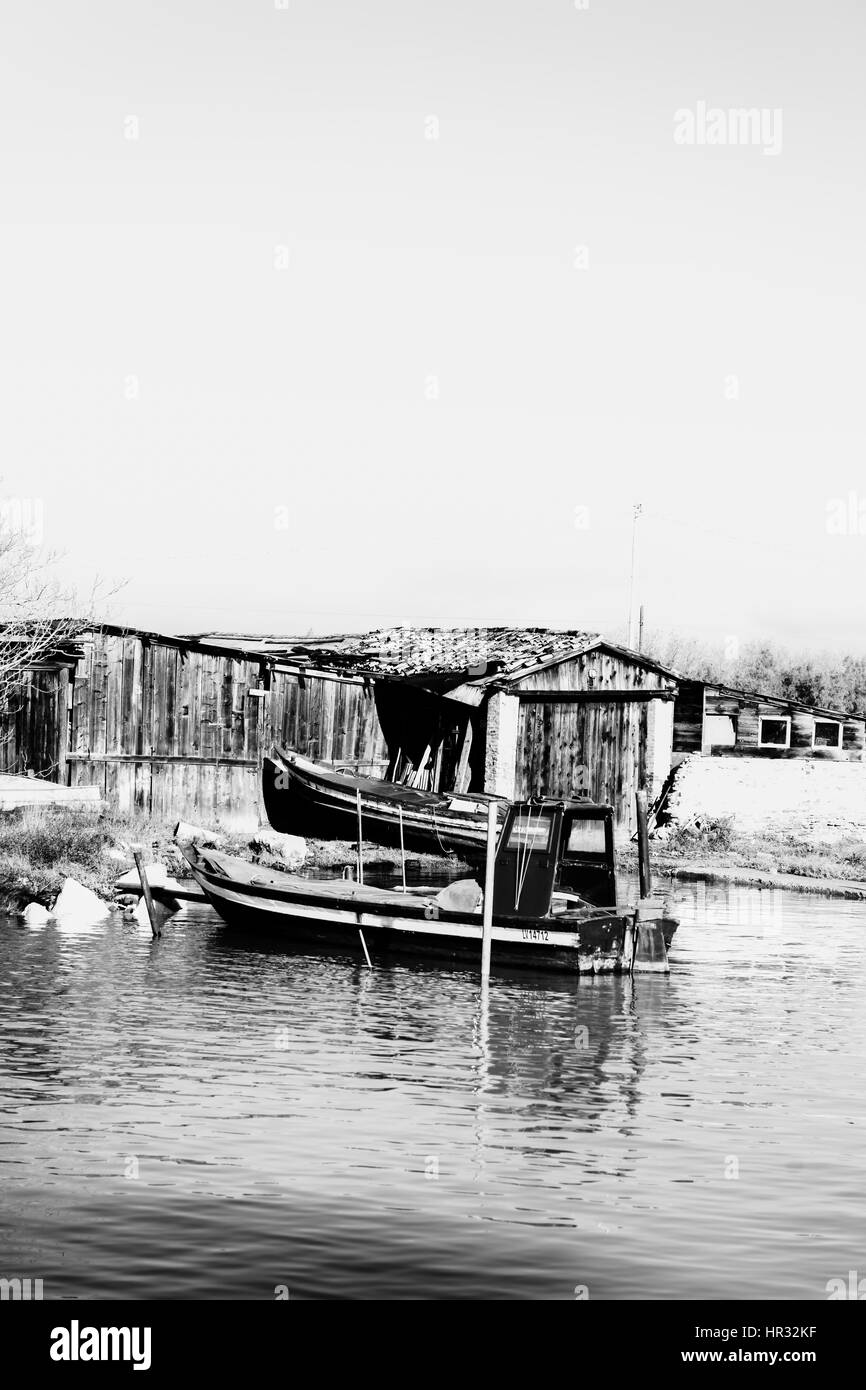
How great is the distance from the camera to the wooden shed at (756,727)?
43.8 meters

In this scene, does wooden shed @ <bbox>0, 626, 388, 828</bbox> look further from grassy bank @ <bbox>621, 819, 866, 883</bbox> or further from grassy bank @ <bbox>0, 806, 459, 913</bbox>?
grassy bank @ <bbox>621, 819, 866, 883</bbox>

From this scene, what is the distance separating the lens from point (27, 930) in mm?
23750

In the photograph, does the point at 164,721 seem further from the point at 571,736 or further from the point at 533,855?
the point at 533,855

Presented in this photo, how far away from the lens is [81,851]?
28.9 m

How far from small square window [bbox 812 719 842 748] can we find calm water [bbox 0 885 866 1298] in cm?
2422

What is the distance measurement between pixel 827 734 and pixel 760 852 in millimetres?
6967

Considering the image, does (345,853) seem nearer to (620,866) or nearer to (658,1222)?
(620,866)

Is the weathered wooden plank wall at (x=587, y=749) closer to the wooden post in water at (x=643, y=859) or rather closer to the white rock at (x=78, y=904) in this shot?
the wooden post in water at (x=643, y=859)

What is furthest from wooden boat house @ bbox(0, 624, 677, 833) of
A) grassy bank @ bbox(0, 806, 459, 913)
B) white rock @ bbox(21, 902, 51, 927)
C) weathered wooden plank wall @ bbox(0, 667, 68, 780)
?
white rock @ bbox(21, 902, 51, 927)

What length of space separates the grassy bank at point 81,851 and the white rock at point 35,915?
68 centimetres

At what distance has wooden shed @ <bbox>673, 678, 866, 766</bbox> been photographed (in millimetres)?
43781

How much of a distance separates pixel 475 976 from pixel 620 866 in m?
17.9

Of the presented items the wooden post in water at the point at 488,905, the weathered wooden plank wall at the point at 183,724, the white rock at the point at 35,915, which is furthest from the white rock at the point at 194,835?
the wooden post in water at the point at 488,905
